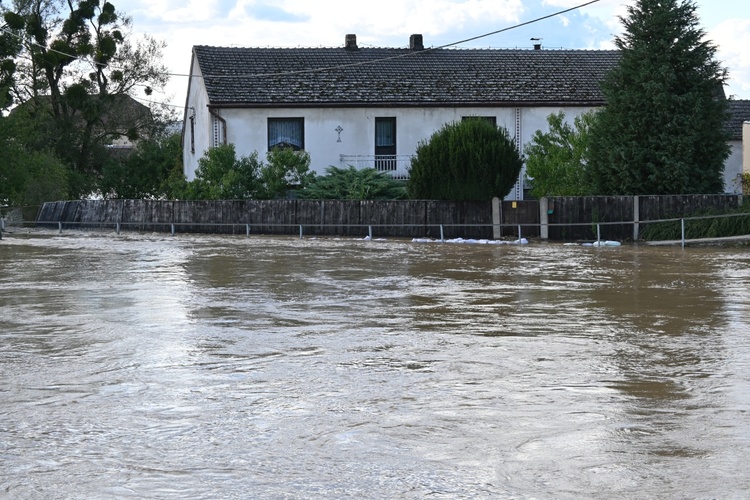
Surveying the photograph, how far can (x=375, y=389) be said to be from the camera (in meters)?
9.64

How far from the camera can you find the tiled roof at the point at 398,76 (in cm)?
4400

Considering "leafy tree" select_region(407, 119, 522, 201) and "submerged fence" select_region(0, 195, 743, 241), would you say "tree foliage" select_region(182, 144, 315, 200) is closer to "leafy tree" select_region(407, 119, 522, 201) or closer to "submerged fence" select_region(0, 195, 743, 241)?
"submerged fence" select_region(0, 195, 743, 241)

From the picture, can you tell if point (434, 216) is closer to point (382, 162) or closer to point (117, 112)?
point (382, 162)

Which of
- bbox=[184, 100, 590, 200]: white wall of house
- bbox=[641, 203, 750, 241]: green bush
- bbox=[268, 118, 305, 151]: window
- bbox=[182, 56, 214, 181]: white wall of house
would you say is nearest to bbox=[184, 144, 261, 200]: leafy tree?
bbox=[184, 100, 590, 200]: white wall of house

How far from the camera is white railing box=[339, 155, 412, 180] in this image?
4478cm

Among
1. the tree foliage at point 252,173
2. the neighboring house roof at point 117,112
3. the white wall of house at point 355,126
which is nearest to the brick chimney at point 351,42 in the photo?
the white wall of house at point 355,126

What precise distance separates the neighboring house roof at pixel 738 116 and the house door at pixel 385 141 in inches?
592

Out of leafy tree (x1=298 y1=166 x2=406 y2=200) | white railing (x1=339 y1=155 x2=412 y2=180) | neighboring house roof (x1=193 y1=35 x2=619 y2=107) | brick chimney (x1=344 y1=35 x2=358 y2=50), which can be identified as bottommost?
leafy tree (x1=298 y1=166 x2=406 y2=200)

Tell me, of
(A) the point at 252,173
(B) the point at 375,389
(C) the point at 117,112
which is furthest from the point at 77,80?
(B) the point at 375,389

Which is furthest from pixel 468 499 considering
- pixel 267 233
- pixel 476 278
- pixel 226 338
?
pixel 267 233

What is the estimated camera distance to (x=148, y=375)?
1036 cm

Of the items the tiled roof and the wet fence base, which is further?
the tiled roof

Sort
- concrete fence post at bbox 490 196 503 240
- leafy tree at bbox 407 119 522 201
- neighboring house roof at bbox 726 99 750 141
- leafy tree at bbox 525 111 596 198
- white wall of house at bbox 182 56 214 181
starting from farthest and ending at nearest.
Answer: neighboring house roof at bbox 726 99 750 141
white wall of house at bbox 182 56 214 181
leafy tree at bbox 525 111 596 198
concrete fence post at bbox 490 196 503 240
leafy tree at bbox 407 119 522 201

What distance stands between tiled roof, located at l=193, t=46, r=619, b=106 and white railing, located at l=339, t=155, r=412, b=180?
7.06 feet
